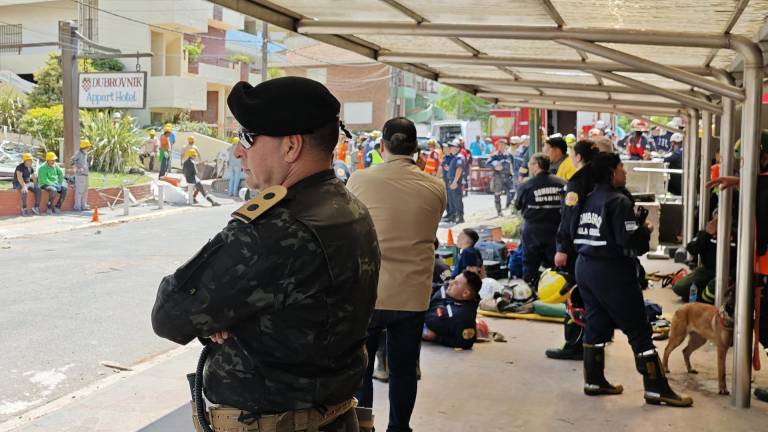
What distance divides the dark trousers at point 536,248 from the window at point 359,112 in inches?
2119

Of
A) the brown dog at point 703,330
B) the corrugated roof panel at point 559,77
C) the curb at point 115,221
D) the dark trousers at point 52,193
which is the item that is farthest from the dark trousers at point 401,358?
the dark trousers at point 52,193

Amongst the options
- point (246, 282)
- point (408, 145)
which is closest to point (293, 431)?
point (246, 282)

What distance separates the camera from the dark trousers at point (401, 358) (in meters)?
4.59

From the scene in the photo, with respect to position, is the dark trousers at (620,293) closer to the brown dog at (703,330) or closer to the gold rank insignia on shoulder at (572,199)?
the gold rank insignia on shoulder at (572,199)

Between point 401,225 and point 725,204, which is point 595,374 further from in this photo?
point 401,225

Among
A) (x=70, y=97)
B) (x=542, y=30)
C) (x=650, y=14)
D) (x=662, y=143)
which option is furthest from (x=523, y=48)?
(x=70, y=97)

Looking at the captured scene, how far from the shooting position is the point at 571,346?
23.6ft

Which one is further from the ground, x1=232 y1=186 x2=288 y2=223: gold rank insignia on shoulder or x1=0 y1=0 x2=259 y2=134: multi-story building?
x1=0 y1=0 x2=259 y2=134: multi-story building

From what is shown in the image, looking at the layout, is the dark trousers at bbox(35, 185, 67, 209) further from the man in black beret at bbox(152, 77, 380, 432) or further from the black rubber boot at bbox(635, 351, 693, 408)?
the man in black beret at bbox(152, 77, 380, 432)

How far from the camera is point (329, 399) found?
233 centimetres

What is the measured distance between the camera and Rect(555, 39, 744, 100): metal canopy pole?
5582 mm

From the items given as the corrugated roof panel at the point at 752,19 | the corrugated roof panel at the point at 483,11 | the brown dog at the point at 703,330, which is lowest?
the brown dog at the point at 703,330

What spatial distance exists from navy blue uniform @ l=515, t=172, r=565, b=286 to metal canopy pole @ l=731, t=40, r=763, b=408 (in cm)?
396

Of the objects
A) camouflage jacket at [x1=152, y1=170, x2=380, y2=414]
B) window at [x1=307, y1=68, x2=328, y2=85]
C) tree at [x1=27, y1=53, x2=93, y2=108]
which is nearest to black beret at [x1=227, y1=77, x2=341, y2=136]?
camouflage jacket at [x1=152, y1=170, x2=380, y2=414]
